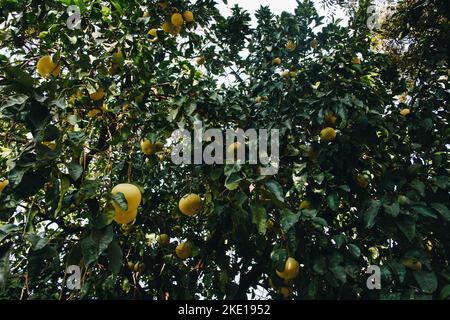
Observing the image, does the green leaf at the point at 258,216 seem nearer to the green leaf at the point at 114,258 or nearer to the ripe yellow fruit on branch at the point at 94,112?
the green leaf at the point at 114,258

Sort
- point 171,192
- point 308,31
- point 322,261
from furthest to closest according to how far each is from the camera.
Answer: point 308,31 < point 171,192 < point 322,261

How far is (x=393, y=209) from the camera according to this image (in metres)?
1.73

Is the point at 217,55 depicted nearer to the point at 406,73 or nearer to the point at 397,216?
the point at 406,73

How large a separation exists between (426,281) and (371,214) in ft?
1.08

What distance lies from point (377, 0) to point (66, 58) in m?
3.10

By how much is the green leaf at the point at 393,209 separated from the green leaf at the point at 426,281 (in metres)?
0.24

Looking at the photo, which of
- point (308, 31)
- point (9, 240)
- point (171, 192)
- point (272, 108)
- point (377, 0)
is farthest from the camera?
point (377, 0)

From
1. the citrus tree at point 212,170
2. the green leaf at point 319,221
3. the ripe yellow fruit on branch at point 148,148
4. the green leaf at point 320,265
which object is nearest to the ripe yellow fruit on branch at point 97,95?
the citrus tree at point 212,170

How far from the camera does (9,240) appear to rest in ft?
4.08

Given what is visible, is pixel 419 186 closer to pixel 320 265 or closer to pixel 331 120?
pixel 320 265

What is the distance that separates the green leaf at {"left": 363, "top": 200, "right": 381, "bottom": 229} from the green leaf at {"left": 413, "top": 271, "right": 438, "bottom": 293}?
0.84 feet

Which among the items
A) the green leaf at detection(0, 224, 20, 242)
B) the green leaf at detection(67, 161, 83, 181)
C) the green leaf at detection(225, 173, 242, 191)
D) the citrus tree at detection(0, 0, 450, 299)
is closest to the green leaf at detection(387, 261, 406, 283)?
the citrus tree at detection(0, 0, 450, 299)

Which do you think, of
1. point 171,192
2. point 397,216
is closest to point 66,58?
point 171,192

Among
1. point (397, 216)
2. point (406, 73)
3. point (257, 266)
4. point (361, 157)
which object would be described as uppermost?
point (406, 73)
